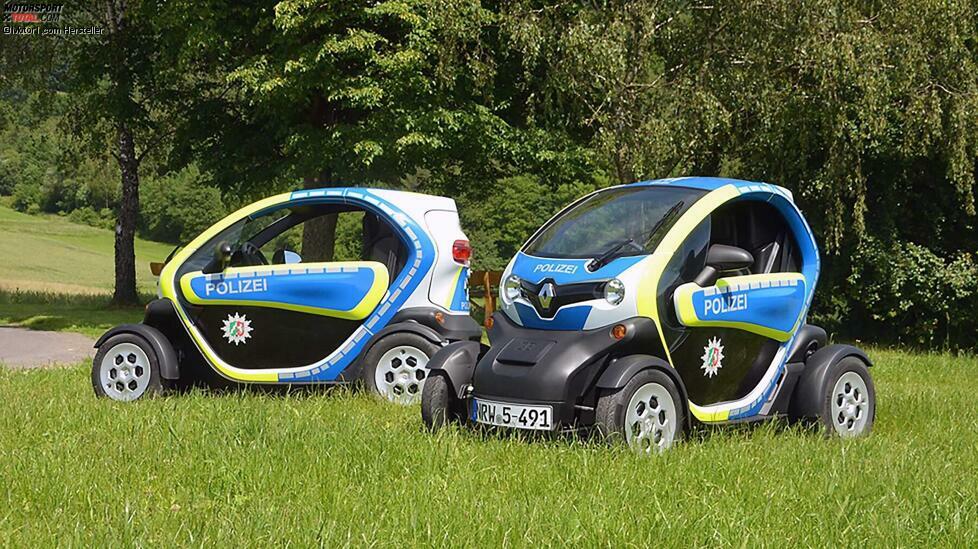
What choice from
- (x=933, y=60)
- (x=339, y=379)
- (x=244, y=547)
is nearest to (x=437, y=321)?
(x=339, y=379)

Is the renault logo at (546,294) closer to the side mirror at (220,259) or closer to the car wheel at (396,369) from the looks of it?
the car wheel at (396,369)

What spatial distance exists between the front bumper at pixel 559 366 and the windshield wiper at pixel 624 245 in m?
0.40

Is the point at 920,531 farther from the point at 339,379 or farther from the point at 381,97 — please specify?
the point at 381,97

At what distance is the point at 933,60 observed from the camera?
15.2 metres

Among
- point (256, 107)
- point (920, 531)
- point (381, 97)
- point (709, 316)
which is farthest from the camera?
point (256, 107)

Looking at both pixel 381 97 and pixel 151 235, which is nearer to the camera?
pixel 381 97

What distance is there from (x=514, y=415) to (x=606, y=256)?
3.59 feet

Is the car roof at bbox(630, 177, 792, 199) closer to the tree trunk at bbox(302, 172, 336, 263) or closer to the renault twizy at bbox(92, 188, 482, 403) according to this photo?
the renault twizy at bbox(92, 188, 482, 403)

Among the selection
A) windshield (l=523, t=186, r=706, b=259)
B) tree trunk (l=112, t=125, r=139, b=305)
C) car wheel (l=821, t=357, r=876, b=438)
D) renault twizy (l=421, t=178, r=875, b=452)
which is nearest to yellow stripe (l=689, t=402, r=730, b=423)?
renault twizy (l=421, t=178, r=875, b=452)

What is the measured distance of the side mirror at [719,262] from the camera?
6750 mm

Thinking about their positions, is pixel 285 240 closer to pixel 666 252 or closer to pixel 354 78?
pixel 666 252

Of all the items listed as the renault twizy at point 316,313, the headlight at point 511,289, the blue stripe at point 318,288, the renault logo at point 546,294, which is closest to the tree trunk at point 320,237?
the renault twizy at point 316,313

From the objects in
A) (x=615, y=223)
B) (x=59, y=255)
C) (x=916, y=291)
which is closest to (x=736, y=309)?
(x=615, y=223)

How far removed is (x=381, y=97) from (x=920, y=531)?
1508 centimetres
